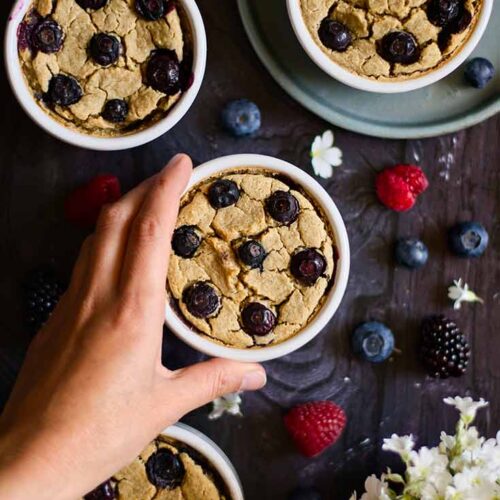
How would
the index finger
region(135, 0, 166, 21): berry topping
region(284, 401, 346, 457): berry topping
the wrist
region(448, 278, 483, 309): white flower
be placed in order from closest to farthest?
1. the wrist
2. the index finger
3. region(135, 0, 166, 21): berry topping
4. region(284, 401, 346, 457): berry topping
5. region(448, 278, 483, 309): white flower

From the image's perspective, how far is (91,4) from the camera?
6.55ft

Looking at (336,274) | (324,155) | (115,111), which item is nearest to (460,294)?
(336,274)

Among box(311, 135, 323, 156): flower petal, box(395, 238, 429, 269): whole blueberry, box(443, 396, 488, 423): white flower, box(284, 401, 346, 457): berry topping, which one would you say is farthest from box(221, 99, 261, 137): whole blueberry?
box(443, 396, 488, 423): white flower

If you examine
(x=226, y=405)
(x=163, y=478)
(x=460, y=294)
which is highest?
(x=460, y=294)

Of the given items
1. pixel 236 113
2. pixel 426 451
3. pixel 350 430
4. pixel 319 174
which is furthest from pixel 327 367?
pixel 236 113

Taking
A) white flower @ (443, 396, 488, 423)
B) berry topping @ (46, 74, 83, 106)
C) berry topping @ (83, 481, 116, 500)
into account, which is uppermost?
berry topping @ (46, 74, 83, 106)

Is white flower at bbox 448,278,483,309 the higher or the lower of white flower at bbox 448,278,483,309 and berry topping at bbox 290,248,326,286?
the lower

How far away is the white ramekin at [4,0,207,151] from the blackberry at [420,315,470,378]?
81 cm

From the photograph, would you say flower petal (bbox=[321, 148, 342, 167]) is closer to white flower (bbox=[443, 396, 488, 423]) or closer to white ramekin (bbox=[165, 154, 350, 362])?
white ramekin (bbox=[165, 154, 350, 362])

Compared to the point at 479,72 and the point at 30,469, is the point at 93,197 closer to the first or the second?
the point at 30,469

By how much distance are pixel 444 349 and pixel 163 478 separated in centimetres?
74

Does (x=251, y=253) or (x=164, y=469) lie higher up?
(x=251, y=253)

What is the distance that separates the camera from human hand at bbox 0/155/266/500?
1.59 meters

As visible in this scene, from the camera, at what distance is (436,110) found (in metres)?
2.22
